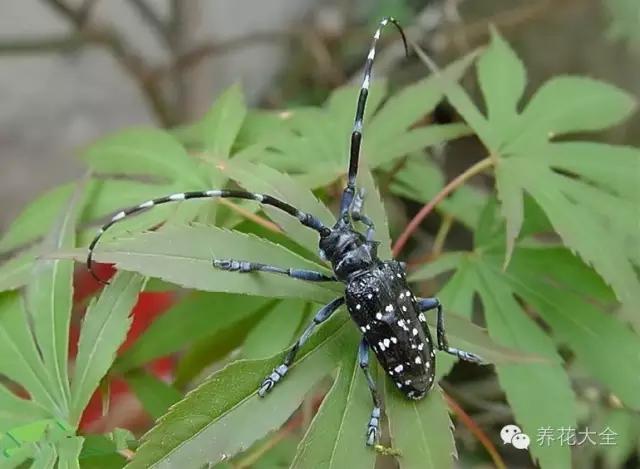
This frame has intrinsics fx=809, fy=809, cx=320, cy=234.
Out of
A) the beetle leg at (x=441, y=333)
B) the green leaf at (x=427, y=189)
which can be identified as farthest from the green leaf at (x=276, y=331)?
the green leaf at (x=427, y=189)

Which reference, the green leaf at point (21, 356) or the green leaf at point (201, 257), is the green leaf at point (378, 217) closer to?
the green leaf at point (201, 257)

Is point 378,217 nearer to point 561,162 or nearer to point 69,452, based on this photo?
point 561,162

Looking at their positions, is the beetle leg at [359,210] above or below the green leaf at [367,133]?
below

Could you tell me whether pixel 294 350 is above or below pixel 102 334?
below

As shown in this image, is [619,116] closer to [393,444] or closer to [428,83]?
[428,83]

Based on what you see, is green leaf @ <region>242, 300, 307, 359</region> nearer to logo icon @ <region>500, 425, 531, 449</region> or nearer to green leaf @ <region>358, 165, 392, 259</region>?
green leaf @ <region>358, 165, 392, 259</region>

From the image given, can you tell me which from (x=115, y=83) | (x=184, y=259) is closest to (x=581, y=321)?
(x=184, y=259)

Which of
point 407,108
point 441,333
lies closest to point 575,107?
point 407,108
